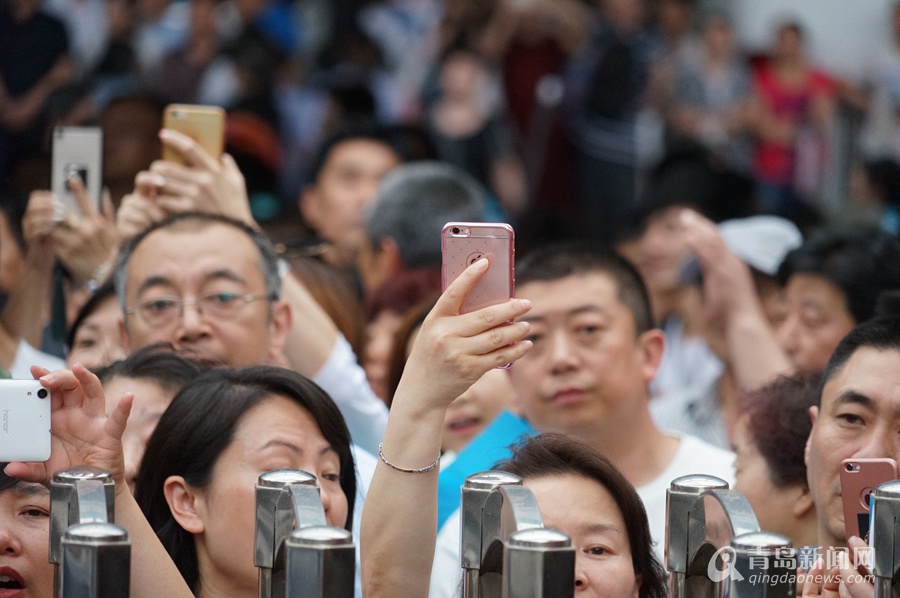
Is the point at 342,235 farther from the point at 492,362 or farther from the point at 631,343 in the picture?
the point at 492,362

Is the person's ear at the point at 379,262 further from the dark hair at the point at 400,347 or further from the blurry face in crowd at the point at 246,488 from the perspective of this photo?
the blurry face in crowd at the point at 246,488

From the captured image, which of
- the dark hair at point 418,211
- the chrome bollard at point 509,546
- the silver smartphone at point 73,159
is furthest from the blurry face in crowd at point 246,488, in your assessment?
the dark hair at point 418,211

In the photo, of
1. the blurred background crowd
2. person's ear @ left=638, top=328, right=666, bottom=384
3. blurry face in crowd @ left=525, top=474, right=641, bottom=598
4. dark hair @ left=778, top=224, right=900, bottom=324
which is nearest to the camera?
blurry face in crowd @ left=525, top=474, right=641, bottom=598

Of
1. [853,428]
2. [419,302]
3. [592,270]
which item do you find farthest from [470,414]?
[853,428]

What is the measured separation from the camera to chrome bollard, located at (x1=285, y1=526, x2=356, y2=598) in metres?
2.05

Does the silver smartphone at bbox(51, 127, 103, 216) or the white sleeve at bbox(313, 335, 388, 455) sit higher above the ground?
the silver smartphone at bbox(51, 127, 103, 216)

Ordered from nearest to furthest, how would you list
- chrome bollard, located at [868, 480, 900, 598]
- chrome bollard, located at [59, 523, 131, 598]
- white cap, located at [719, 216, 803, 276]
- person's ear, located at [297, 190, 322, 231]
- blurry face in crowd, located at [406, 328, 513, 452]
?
chrome bollard, located at [59, 523, 131, 598], chrome bollard, located at [868, 480, 900, 598], blurry face in crowd, located at [406, 328, 513, 452], white cap, located at [719, 216, 803, 276], person's ear, located at [297, 190, 322, 231]

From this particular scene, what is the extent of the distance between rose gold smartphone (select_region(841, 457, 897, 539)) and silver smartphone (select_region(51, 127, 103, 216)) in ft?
8.43

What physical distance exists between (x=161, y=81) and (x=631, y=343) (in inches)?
243

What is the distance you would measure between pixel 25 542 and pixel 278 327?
1446 millimetres

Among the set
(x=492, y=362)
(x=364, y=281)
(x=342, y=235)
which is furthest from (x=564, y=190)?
(x=492, y=362)

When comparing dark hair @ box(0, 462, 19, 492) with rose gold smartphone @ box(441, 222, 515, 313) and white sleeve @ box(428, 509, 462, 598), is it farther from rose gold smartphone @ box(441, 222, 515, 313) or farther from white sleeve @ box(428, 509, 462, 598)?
white sleeve @ box(428, 509, 462, 598)

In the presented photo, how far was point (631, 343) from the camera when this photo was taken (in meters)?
4.09

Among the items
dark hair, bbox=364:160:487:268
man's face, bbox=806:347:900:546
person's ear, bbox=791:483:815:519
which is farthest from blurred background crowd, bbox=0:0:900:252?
man's face, bbox=806:347:900:546
